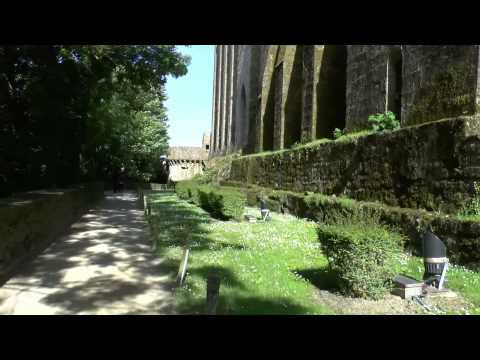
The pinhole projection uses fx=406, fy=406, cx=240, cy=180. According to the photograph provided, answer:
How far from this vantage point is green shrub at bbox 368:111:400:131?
9.93 metres

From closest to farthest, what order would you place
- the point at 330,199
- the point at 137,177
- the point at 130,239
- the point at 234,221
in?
the point at 130,239, the point at 330,199, the point at 234,221, the point at 137,177

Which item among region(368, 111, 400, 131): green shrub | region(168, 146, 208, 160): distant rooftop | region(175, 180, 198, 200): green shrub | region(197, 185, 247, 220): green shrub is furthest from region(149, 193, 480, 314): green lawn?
region(168, 146, 208, 160): distant rooftop

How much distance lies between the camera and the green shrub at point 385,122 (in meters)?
9.93

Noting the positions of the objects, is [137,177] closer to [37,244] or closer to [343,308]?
[37,244]

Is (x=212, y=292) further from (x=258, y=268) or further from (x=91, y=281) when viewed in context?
(x=91, y=281)

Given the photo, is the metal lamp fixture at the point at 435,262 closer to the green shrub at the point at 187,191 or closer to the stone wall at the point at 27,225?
the stone wall at the point at 27,225

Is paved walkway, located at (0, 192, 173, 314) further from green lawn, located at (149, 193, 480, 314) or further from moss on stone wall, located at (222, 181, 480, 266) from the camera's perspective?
moss on stone wall, located at (222, 181, 480, 266)

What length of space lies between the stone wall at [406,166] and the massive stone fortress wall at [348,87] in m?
0.78

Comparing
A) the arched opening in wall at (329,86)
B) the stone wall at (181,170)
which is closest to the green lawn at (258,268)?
the arched opening in wall at (329,86)

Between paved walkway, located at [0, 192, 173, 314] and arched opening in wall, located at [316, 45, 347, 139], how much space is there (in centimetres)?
924

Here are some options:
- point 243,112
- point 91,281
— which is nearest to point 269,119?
point 243,112

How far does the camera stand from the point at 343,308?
15.2ft

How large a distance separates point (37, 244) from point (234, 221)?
19.9 feet

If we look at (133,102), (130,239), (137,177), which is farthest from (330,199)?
(137,177)
